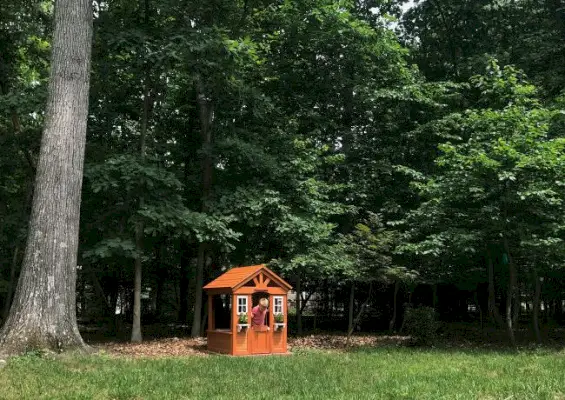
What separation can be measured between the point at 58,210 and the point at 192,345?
210 inches

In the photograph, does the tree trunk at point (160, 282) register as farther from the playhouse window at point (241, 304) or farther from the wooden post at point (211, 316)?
the playhouse window at point (241, 304)

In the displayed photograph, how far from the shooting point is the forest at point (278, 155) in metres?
12.8

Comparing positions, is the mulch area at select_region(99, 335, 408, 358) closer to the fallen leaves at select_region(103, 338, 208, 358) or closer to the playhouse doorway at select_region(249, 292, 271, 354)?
the fallen leaves at select_region(103, 338, 208, 358)

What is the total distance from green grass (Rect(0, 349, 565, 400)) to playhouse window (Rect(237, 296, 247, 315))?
161cm

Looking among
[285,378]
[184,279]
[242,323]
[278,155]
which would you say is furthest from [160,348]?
[184,279]

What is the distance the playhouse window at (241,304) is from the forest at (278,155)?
212 centimetres

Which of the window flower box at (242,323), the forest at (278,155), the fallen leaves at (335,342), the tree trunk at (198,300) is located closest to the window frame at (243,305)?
the window flower box at (242,323)

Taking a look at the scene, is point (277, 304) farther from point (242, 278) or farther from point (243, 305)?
point (242, 278)

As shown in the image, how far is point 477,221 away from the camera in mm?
14414

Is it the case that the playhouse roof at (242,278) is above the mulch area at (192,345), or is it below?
above

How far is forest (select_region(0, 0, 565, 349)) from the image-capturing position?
12789 mm

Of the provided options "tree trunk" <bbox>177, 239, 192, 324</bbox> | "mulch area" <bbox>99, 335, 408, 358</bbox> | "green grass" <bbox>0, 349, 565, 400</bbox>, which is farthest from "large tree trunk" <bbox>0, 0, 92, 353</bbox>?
"tree trunk" <bbox>177, 239, 192, 324</bbox>

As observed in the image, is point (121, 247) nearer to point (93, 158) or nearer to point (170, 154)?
point (93, 158)

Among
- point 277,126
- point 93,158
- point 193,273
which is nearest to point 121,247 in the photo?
point 93,158
